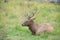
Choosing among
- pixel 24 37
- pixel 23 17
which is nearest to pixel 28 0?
pixel 23 17

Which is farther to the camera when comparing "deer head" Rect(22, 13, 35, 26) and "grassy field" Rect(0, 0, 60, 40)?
"deer head" Rect(22, 13, 35, 26)

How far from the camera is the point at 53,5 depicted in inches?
152

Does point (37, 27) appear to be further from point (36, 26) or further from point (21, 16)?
point (21, 16)

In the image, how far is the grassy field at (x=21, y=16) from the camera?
371cm

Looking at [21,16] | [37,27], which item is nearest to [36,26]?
[37,27]

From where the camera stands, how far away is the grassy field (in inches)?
146

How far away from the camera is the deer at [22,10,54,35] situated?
379 centimetres

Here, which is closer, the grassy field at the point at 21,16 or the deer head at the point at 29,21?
the grassy field at the point at 21,16

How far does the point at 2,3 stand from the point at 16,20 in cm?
33

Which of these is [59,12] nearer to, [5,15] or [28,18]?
[28,18]

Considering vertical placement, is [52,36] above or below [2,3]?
below

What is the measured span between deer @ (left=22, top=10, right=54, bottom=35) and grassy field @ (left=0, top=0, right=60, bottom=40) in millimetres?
49

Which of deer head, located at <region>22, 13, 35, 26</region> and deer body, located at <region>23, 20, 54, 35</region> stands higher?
deer head, located at <region>22, 13, 35, 26</region>

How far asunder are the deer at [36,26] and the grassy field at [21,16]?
5 cm
